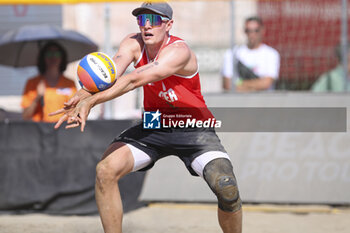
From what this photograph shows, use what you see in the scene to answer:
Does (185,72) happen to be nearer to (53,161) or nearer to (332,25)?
(53,161)

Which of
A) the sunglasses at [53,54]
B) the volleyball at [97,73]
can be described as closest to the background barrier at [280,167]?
the sunglasses at [53,54]

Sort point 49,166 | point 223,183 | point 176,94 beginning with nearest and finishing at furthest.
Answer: point 223,183 → point 176,94 → point 49,166

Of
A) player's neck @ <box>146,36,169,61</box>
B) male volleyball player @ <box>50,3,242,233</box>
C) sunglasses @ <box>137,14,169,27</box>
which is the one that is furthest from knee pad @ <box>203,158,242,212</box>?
sunglasses @ <box>137,14,169,27</box>

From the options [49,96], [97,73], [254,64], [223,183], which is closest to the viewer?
[97,73]

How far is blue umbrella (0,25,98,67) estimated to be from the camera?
8.48m

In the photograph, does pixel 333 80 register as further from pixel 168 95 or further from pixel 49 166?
pixel 49 166

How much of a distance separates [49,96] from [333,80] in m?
4.07

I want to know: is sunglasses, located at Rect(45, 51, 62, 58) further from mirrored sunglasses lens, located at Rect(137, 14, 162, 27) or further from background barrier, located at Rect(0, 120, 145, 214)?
mirrored sunglasses lens, located at Rect(137, 14, 162, 27)

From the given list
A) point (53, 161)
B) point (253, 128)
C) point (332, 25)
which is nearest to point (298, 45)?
point (332, 25)

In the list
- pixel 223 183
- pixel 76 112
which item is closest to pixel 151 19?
pixel 76 112

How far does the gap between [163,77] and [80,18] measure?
6.53 m

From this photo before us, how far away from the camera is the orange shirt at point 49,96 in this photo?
807cm

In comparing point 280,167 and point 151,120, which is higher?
point 151,120

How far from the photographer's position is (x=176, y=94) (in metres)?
5.38
